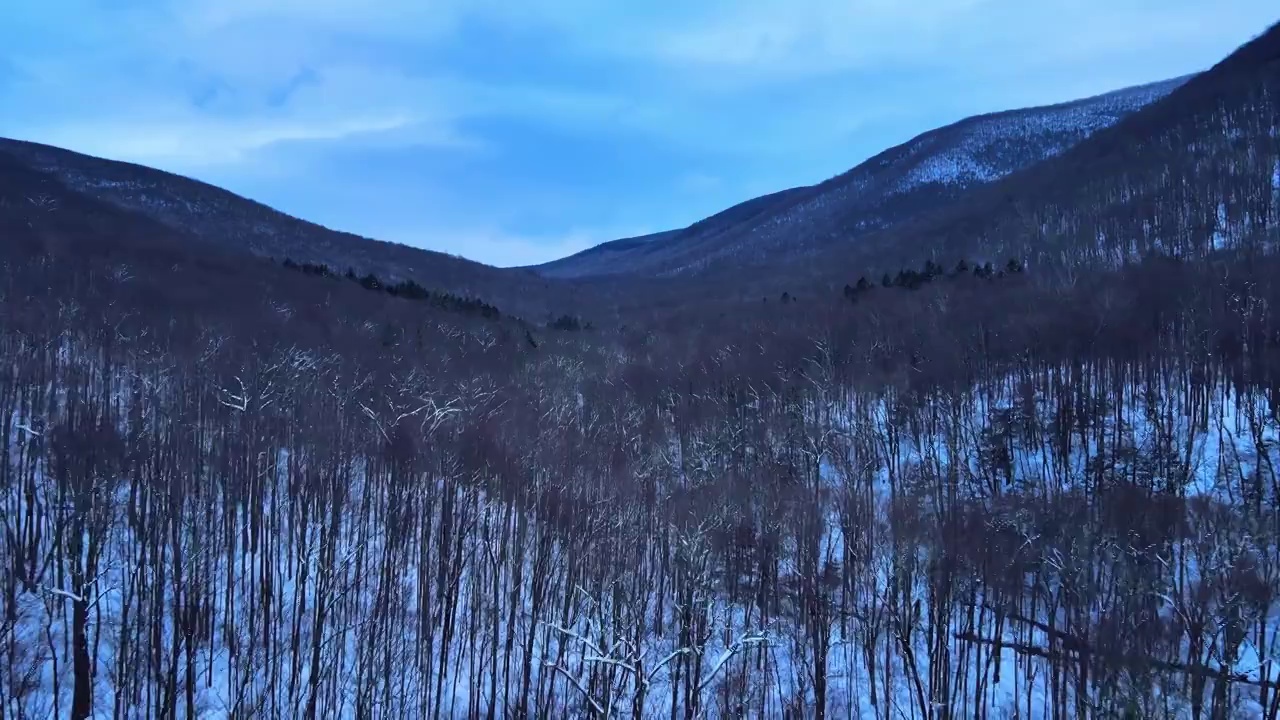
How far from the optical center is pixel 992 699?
26141mm

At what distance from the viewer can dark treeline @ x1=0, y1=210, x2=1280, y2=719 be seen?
23062 millimetres

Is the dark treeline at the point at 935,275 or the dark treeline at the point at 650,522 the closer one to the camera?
the dark treeline at the point at 650,522

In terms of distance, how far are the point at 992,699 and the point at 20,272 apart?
59754 mm

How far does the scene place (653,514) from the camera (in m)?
36.9

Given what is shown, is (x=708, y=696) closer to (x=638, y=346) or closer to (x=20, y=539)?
(x=20, y=539)

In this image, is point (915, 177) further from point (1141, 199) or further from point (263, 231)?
point (263, 231)

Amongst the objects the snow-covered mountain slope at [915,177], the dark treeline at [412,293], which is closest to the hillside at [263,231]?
the dark treeline at [412,293]

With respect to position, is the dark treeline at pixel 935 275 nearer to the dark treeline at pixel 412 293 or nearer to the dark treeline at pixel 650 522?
the dark treeline at pixel 650 522

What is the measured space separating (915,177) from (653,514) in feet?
499

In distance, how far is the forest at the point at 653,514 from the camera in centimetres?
2312

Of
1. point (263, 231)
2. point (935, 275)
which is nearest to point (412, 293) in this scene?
point (263, 231)

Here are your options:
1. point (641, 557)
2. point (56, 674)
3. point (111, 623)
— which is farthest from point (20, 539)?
point (641, 557)

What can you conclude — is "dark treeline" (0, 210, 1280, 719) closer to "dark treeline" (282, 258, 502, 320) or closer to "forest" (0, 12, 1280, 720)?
"forest" (0, 12, 1280, 720)

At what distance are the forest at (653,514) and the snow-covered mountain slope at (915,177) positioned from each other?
97.5 meters
